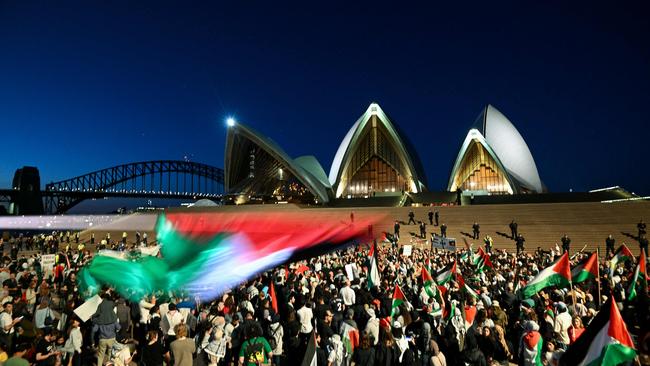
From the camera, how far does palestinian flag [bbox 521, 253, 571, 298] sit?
18.4ft

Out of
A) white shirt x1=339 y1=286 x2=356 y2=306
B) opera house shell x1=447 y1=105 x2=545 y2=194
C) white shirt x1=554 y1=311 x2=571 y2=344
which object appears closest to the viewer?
white shirt x1=554 y1=311 x2=571 y2=344

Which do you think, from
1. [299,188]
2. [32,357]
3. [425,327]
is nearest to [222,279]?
[32,357]

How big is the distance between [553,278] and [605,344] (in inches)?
117

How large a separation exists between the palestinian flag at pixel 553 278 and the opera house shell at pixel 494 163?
32503 millimetres

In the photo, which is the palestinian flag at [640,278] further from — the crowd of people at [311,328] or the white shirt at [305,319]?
the white shirt at [305,319]

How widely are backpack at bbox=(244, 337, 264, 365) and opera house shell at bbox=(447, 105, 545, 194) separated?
117ft

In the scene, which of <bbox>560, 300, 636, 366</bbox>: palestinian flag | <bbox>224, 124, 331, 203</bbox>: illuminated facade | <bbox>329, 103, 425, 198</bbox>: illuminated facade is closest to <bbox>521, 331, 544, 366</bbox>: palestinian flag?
<bbox>560, 300, 636, 366</bbox>: palestinian flag

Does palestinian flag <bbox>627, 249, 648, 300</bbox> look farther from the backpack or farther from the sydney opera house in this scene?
the sydney opera house

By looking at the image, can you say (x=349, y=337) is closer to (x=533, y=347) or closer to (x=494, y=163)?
(x=533, y=347)

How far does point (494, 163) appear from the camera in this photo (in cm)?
3722

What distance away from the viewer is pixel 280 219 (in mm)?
27094

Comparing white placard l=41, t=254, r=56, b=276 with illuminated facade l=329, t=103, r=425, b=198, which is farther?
illuminated facade l=329, t=103, r=425, b=198

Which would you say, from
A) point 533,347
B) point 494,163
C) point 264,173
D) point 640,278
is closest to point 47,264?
point 533,347

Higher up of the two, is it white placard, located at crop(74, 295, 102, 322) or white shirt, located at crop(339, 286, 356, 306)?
white placard, located at crop(74, 295, 102, 322)
